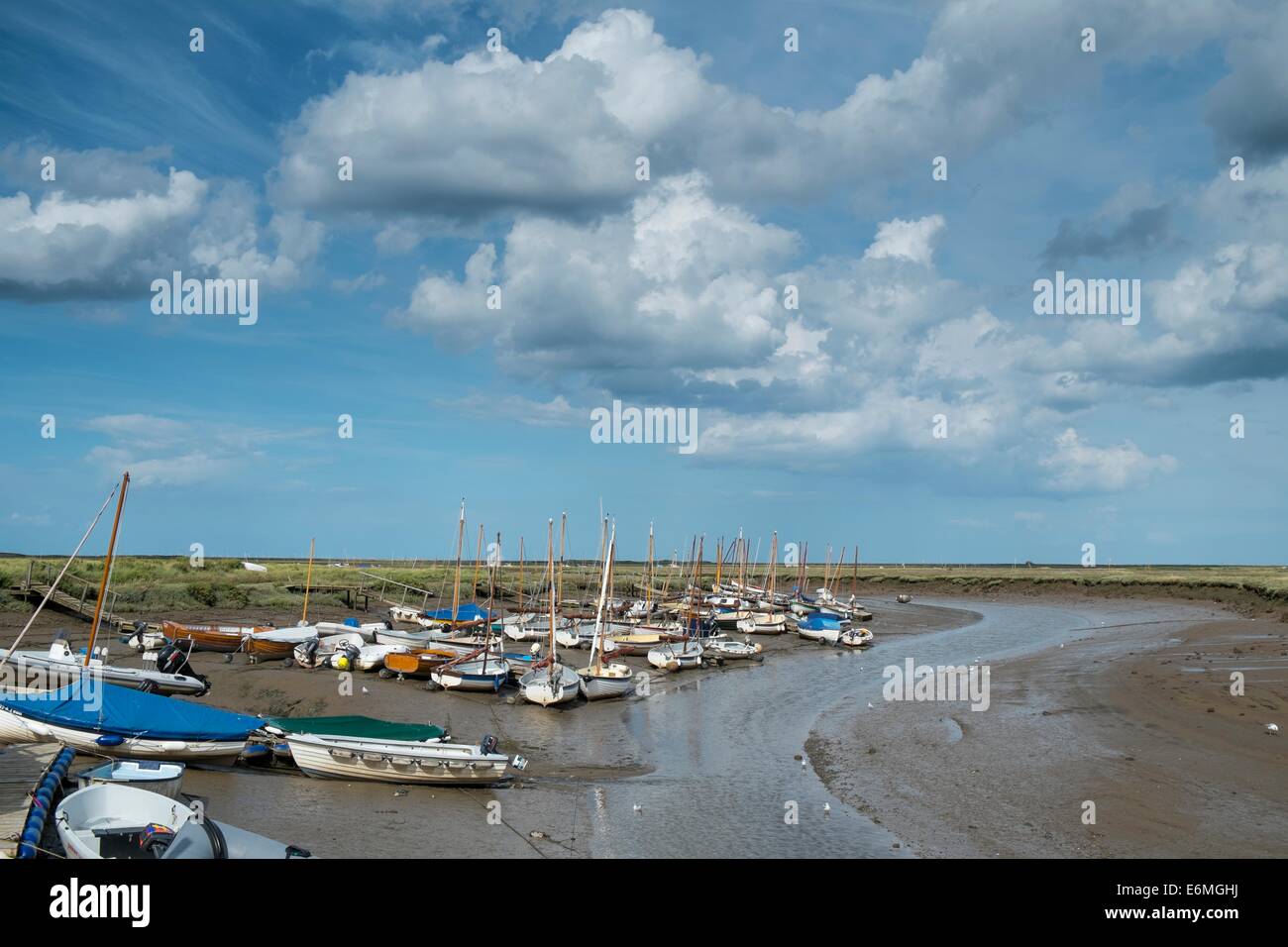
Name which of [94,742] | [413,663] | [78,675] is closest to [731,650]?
[413,663]

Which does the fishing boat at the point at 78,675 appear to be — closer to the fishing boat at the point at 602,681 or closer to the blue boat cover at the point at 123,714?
the blue boat cover at the point at 123,714

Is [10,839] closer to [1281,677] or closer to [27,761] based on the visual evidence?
[27,761]

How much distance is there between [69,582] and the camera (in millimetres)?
61406

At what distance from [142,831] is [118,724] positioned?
33.8 feet

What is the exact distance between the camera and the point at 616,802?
23.2 meters

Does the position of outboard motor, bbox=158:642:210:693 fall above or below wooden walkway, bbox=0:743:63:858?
below

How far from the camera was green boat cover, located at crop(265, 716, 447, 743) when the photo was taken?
26312 mm

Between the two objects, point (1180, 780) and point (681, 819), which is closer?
point (681, 819)

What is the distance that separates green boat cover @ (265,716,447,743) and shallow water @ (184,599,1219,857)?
1853 mm

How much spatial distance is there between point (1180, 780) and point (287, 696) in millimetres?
29302

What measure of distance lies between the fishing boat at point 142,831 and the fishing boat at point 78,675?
1192cm

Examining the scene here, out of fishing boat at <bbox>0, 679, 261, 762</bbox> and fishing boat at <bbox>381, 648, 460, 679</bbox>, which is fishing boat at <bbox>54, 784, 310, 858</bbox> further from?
fishing boat at <bbox>381, 648, 460, 679</bbox>

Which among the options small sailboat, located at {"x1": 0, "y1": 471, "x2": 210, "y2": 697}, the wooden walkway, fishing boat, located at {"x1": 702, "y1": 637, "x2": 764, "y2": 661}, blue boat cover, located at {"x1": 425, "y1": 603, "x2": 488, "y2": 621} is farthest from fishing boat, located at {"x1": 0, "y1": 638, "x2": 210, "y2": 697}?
fishing boat, located at {"x1": 702, "y1": 637, "x2": 764, "y2": 661}

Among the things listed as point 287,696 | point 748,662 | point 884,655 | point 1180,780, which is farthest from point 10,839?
point 884,655
